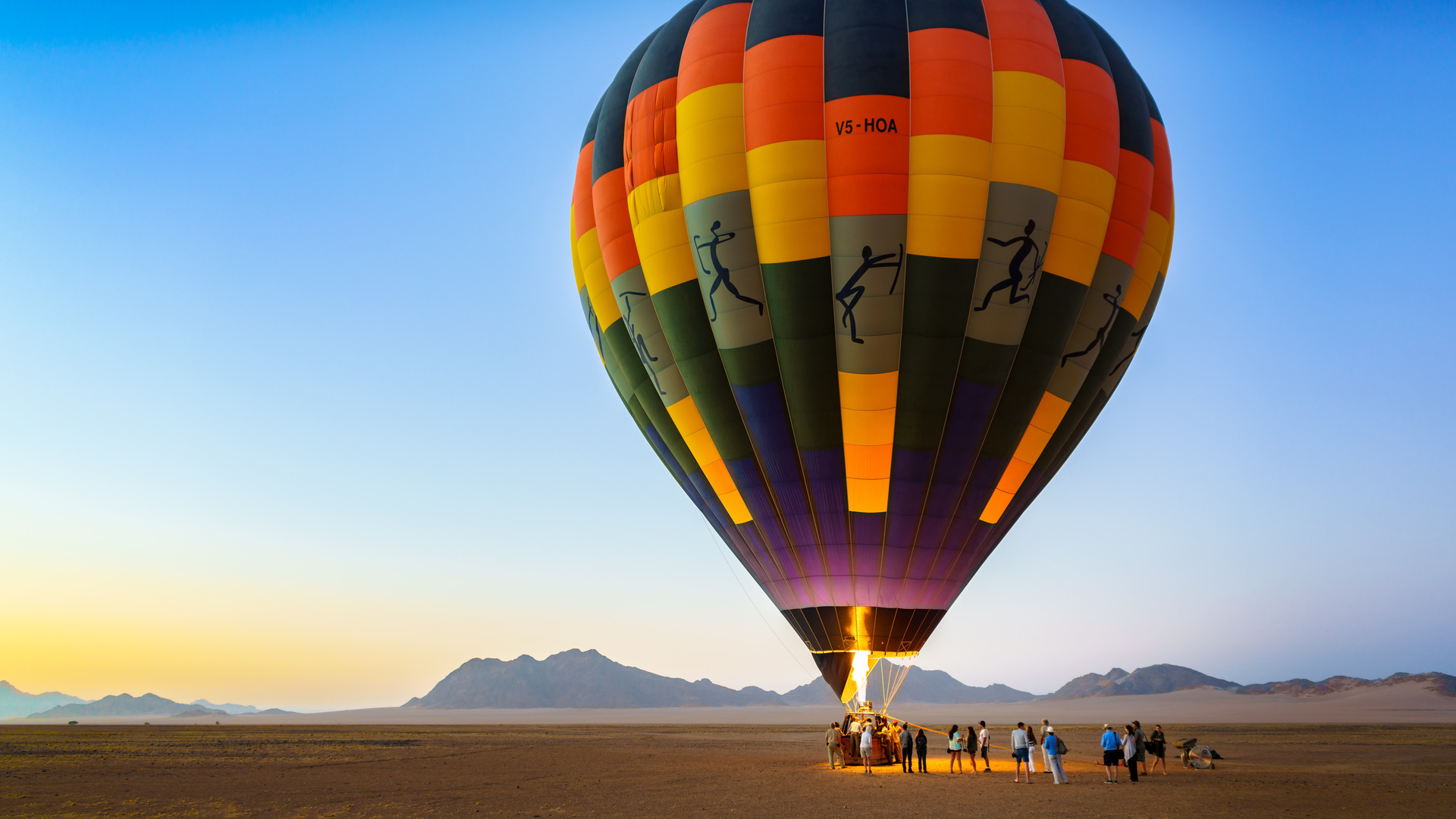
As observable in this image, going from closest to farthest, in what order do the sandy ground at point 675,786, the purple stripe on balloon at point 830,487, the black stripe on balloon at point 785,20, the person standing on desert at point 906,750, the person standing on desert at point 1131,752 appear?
the sandy ground at point 675,786, the person standing on desert at point 1131,752, the black stripe on balloon at point 785,20, the purple stripe on balloon at point 830,487, the person standing on desert at point 906,750

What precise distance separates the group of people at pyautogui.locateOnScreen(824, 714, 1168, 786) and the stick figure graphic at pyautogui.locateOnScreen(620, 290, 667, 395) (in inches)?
319

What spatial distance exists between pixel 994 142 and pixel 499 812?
1408cm

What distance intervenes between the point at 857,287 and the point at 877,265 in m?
0.53

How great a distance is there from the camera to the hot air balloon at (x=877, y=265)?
1628 centimetres

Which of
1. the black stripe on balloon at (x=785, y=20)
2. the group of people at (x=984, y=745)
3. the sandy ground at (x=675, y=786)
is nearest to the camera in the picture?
the sandy ground at (x=675, y=786)

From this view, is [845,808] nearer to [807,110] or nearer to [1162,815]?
[1162,815]

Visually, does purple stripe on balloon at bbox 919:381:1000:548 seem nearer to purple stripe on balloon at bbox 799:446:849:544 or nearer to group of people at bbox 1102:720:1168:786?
purple stripe on balloon at bbox 799:446:849:544

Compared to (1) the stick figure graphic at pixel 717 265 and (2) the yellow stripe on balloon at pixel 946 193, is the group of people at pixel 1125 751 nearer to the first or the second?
(2) the yellow stripe on balloon at pixel 946 193

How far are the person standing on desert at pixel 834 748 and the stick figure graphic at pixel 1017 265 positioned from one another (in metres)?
9.69

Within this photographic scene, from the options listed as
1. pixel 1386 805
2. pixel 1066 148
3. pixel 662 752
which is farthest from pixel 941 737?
pixel 1066 148

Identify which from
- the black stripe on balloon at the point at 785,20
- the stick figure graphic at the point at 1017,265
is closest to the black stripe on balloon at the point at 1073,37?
the stick figure graphic at the point at 1017,265

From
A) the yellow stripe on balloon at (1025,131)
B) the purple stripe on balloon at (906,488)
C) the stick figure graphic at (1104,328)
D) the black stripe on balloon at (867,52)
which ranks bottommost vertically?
the purple stripe on balloon at (906,488)

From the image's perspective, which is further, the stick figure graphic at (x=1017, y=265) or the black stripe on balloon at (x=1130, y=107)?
the black stripe on balloon at (x=1130, y=107)

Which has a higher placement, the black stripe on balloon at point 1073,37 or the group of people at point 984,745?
the black stripe on balloon at point 1073,37
